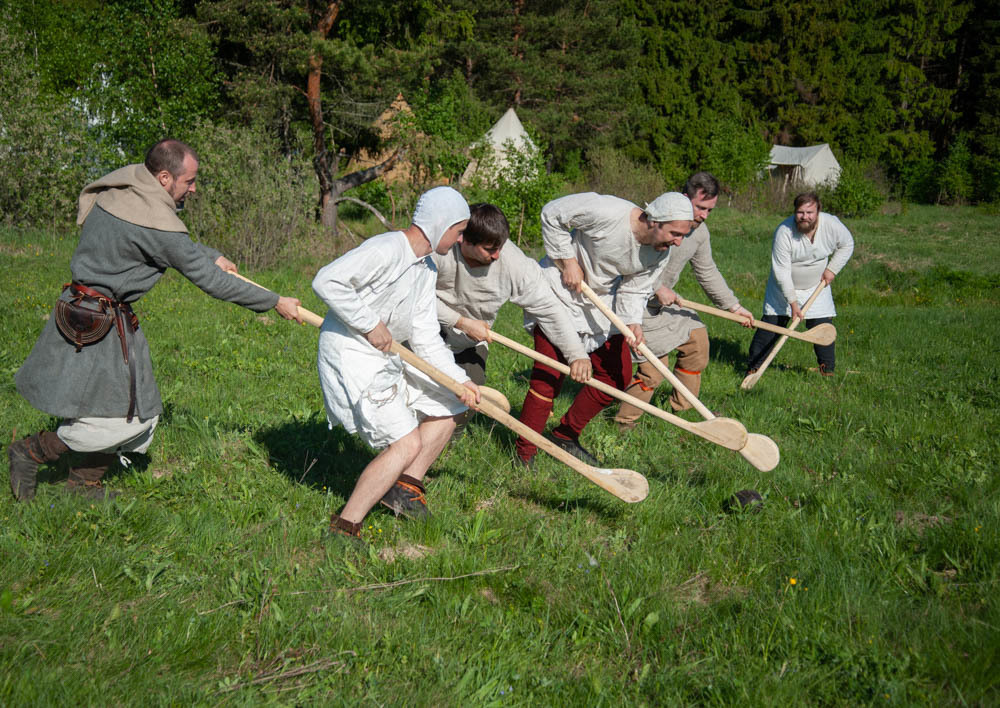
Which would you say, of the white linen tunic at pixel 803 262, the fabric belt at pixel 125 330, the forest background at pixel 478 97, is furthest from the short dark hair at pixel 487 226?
the forest background at pixel 478 97

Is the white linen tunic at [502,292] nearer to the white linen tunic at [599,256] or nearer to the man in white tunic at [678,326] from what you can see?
the white linen tunic at [599,256]

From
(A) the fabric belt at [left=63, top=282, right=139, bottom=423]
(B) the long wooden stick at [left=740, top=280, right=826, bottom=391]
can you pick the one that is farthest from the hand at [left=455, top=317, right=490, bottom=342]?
(B) the long wooden stick at [left=740, top=280, right=826, bottom=391]

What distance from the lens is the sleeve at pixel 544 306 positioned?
4863mm

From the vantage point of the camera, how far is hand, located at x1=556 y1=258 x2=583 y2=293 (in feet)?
17.7

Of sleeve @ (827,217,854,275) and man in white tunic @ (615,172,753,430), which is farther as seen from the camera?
sleeve @ (827,217,854,275)

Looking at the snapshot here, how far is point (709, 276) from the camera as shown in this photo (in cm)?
643

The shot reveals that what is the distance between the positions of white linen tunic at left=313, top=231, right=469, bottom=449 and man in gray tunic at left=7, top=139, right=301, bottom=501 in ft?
1.29

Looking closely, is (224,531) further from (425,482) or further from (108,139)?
(108,139)

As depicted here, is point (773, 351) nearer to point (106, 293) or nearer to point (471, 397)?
point (471, 397)

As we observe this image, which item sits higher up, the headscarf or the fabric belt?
the headscarf

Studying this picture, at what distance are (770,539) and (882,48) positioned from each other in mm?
52424

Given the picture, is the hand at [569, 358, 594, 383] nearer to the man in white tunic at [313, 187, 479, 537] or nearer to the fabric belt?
the man in white tunic at [313, 187, 479, 537]

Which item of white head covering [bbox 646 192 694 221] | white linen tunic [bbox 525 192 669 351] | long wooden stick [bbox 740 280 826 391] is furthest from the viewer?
long wooden stick [bbox 740 280 826 391]

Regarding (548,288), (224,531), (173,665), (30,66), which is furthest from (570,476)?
Answer: (30,66)
